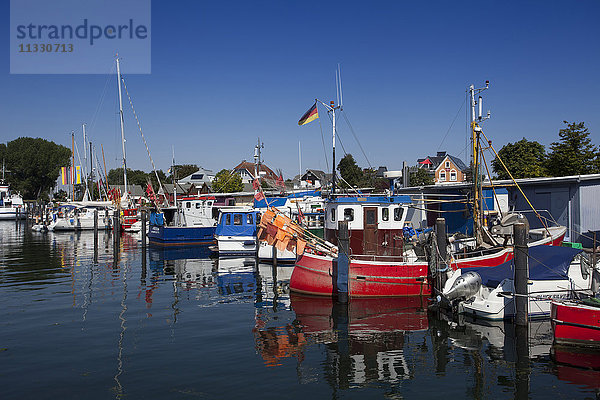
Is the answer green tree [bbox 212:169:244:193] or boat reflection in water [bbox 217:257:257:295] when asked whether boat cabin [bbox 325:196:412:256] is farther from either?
green tree [bbox 212:169:244:193]

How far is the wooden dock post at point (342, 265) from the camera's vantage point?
18053 millimetres

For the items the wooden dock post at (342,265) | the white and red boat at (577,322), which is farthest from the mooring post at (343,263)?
the white and red boat at (577,322)

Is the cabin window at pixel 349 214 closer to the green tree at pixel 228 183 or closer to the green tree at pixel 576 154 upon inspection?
the green tree at pixel 576 154

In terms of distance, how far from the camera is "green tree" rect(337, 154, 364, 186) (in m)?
62.0

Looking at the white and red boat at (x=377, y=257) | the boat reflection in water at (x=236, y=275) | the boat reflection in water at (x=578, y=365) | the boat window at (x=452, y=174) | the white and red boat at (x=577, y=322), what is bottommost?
the boat reflection in water at (x=578, y=365)

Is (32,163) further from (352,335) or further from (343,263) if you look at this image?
(352,335)

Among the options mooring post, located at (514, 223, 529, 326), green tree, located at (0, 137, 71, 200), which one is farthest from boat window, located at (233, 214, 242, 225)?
green tree, located at (0, 137, 71, 200)

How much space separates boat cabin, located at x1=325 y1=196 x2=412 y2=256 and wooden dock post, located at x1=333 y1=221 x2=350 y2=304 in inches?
82.7

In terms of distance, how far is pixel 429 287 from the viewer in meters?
18.8

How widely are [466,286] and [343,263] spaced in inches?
189

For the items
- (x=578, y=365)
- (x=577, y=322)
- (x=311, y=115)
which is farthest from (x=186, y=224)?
(x=578, y=365)

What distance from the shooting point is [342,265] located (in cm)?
1869

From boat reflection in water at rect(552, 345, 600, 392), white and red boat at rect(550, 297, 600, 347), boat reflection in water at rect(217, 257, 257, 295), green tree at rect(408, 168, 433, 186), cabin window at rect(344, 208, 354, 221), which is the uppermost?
green tree at rect(408, 168, 433, 186)

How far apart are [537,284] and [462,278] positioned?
2.35m
